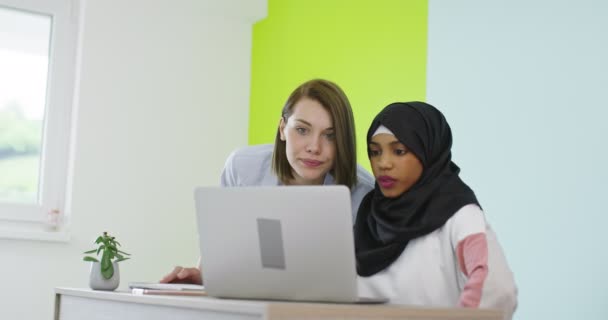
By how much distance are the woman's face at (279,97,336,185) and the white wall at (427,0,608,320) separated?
75 cm

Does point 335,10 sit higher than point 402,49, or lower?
higher

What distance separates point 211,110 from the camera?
4168 mm

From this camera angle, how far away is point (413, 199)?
A: 186 centimetres

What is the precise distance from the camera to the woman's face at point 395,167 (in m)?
1.91

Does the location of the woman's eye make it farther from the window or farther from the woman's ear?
the window

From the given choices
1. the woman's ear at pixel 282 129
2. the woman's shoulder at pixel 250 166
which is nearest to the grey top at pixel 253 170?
the woman's shoulder at pixel 250 166

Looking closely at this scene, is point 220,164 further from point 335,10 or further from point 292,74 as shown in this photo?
point 335,10

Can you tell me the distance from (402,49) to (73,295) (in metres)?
1.76

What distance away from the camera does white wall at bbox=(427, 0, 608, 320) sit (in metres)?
2.34

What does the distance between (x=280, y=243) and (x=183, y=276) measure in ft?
2.37

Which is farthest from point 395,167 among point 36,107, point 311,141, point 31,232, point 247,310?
point 36,107

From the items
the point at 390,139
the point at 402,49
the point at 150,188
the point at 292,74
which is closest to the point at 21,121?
the point at 150,188

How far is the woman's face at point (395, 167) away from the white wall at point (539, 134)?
2.29ft

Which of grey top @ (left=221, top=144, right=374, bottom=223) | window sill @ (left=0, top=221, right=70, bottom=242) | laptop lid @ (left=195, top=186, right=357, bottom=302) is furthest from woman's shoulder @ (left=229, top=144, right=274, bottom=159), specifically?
window sill @ (left=0, top=221, right=70, bottom=242)
